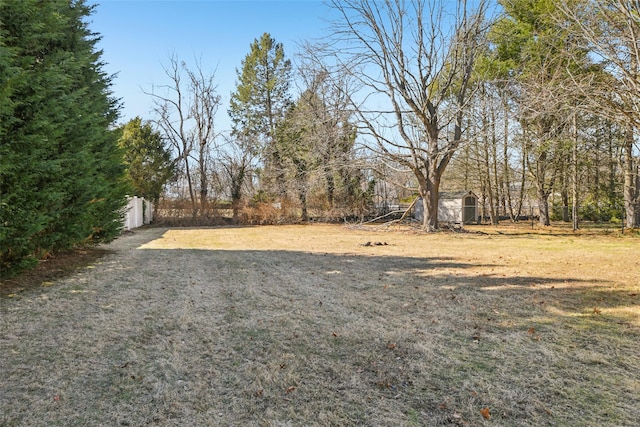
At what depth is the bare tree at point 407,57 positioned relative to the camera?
14031mm

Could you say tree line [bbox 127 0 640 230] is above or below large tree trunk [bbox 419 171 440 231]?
above

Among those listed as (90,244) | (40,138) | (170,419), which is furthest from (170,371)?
(90,244)

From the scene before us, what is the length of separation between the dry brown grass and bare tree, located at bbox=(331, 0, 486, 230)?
9.25 m

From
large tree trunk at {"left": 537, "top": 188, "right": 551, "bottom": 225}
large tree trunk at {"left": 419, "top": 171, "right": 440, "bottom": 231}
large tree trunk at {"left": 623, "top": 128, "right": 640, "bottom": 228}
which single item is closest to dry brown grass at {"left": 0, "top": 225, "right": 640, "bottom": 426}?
large tree trunk at {"left": 419, "top": 171, "right": 440, "bottom": 231}

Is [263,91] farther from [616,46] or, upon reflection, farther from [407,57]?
[616,46]

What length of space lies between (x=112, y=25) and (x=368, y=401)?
11.0 meters

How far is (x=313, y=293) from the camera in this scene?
521cm

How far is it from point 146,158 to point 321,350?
2095cm

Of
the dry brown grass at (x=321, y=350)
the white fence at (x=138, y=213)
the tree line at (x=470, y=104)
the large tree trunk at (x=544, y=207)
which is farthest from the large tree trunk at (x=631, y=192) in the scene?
the white fence at (x=138, y=213)

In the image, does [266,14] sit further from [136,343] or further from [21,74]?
[136,343]

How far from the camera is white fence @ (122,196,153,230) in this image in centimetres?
1638

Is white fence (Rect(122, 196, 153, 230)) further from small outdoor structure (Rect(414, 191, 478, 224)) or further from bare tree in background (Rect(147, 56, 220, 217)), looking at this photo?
small outdoor structure (Rect(414, 191, 478, 224))

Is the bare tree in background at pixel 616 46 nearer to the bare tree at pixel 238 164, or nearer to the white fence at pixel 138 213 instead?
the white fence at pixel 138 213

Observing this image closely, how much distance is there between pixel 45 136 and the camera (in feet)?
17.0
